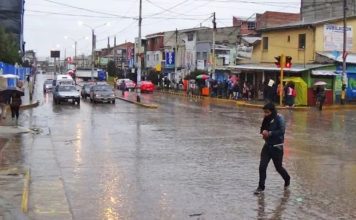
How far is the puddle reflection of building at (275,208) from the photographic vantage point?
348 inches

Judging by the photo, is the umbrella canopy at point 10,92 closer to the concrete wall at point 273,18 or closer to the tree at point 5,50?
the tree at point 5,50

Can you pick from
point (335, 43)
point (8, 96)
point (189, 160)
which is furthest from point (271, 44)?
point (189, 160)

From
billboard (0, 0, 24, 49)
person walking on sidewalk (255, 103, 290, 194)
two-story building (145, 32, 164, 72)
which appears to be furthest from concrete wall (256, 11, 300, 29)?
person walking on sidewalk (255, 103, 290, 194)

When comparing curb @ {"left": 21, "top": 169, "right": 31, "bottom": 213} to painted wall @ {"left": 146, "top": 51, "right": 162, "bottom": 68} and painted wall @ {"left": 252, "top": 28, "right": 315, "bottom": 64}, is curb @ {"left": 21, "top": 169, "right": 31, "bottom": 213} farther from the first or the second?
painted wall @ {"left": 146, "top": 51, "right": 162, "bottom": 68}

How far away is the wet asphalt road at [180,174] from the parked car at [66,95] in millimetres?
19817

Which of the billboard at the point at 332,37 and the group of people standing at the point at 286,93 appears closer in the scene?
the group of people standing at the point at 286,93

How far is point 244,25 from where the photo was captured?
288 ft

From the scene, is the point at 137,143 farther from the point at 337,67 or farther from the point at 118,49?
the point at 118,49

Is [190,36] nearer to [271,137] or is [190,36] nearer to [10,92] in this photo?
[10,92]

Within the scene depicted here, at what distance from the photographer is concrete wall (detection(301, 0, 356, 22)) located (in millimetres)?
66062

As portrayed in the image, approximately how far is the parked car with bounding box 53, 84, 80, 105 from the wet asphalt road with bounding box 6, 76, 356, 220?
19817mm

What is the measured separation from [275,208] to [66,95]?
3523cm

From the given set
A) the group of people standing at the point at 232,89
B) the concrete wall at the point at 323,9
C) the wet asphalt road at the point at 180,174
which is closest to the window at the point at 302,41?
the group of people standing at the point at 232,89

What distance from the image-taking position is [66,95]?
43.2 m
